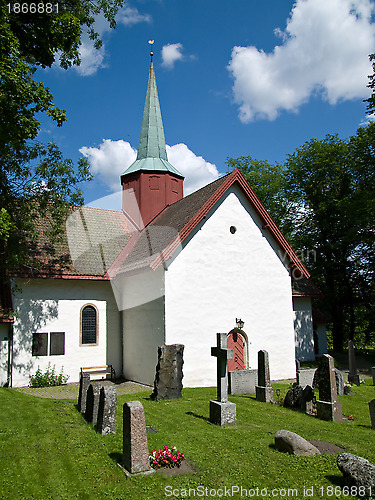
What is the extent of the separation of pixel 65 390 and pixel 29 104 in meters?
10.8

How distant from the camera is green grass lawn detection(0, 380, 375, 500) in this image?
606 cm

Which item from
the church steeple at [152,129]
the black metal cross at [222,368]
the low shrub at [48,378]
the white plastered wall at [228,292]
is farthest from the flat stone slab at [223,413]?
the church steeple at [152,129]

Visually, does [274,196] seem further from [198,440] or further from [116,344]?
[198,440]

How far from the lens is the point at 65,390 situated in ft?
51.9

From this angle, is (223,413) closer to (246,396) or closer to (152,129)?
(246,396)

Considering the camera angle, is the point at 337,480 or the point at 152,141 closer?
the point at 337,480

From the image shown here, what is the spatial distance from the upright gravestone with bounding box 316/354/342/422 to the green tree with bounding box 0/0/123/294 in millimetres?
9901

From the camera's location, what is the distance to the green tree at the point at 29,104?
11.4 m

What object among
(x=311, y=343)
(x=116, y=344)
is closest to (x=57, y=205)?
(x=116, y=344)

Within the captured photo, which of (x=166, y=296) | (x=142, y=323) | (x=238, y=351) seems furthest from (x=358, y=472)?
(x=142, y=323)

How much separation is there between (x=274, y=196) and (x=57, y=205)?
2226cm

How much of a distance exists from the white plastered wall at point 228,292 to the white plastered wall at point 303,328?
15.5ft

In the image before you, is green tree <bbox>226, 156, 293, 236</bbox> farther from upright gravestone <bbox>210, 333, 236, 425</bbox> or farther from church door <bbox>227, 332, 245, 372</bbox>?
upright gravestone <bbox>210, 333, 236, 425</bbox>

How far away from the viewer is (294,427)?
953 centimetres
